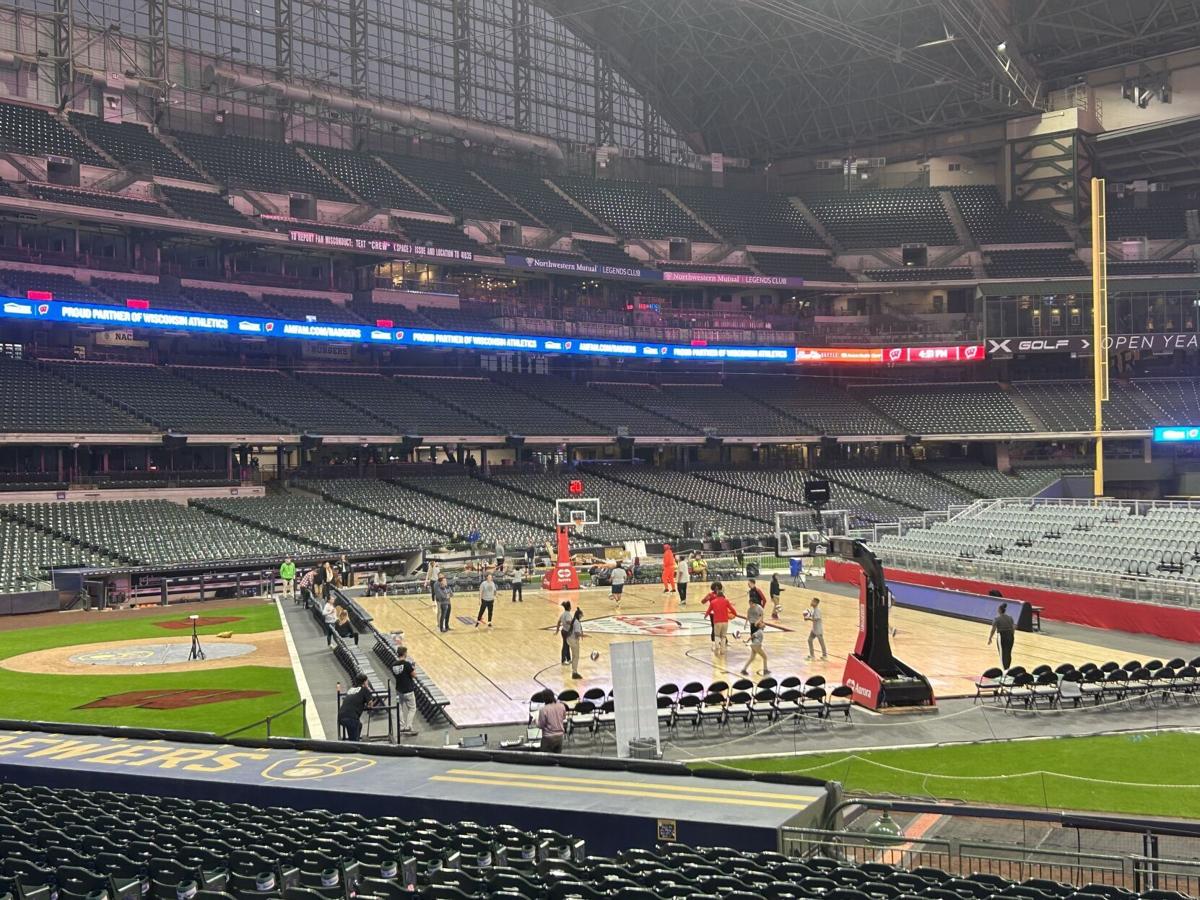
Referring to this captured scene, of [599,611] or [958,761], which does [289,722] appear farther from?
[599,611]

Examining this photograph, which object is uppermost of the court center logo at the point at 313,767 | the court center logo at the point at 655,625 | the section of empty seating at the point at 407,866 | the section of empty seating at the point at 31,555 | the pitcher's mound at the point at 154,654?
the section of empty seating at the point at 31,555

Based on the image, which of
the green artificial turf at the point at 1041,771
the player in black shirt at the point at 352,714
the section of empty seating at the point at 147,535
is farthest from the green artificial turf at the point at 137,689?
the green artificial turf at the point at 1041,771

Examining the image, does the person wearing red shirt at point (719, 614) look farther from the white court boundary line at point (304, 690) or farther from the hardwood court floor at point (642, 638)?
the white court boundary line at point (304, 690)

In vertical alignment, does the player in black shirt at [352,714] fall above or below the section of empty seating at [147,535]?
below

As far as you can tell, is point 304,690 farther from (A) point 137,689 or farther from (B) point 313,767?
(B) point 313,767

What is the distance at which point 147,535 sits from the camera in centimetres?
4716

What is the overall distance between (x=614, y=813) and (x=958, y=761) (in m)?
8.72

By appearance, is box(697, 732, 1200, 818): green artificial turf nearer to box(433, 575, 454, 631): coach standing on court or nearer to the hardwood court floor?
the hardwood court floor

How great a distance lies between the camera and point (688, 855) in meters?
10.8

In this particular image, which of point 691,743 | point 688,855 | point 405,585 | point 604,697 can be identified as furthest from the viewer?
point 405,585

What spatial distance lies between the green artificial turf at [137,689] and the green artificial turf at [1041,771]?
405 inches

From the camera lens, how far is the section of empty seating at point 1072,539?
3509cm

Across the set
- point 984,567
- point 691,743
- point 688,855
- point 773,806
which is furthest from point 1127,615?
point 688,855

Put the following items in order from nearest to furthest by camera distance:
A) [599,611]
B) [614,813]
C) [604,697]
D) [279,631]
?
[614,813], [604,697], [279,631], [599,611]
